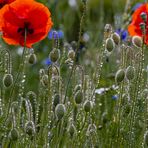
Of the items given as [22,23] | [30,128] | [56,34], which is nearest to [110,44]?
[56,34]

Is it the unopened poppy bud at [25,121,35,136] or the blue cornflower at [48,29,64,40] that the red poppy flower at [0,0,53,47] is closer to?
the blue cornflower at [48,29,64,40]

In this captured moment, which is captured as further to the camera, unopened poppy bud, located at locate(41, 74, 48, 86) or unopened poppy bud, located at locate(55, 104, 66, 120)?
unopened poppy bud, located at locate(41, 74, 48, 86)

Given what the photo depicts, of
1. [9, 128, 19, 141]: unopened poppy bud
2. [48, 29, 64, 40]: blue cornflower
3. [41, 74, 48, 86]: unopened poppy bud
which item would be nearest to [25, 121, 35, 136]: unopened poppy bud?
[9, 128, 19, 141]: unopened poppy bud

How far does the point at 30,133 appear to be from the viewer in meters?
2.19

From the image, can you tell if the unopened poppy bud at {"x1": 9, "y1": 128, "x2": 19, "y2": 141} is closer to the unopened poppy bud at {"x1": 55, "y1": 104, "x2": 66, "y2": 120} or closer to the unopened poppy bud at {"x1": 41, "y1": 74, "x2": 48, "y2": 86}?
the unopened poppy bud at {"x1": 55, "y1": 104, "x2": 66, "y2": 120}

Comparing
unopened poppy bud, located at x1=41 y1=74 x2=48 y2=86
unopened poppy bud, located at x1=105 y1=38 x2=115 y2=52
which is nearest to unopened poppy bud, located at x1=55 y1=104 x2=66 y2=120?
unopened poppy bud, located at x1=41 y1=74 x2=48 y2=86

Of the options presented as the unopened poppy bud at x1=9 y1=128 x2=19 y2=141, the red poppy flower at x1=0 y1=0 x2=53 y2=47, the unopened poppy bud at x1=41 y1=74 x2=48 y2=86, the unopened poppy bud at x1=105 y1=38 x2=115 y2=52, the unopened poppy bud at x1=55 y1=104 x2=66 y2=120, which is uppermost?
the red poppy flower at x1=0 y1=0 x2=53 y2=47

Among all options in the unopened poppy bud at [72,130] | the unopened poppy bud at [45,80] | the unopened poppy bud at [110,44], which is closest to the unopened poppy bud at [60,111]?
the unopened poppy bud at [72,130]

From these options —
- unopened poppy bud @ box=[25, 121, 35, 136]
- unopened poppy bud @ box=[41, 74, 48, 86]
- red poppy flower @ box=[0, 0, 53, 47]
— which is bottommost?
unopened poppy bud @ box=[25, 121, 35, 136]

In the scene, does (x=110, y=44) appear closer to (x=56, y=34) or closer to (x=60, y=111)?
(x=56, y=34)

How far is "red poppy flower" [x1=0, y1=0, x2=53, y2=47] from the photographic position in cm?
233

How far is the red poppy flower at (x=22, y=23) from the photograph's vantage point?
2330 millimetres

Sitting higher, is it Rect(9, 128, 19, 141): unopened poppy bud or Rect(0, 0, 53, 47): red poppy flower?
Rect(0, 0, 53, 47): red poppy flower

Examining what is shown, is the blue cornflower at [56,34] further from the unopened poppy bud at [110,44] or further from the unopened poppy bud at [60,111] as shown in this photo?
the unopened poppy bud at [60,111]
